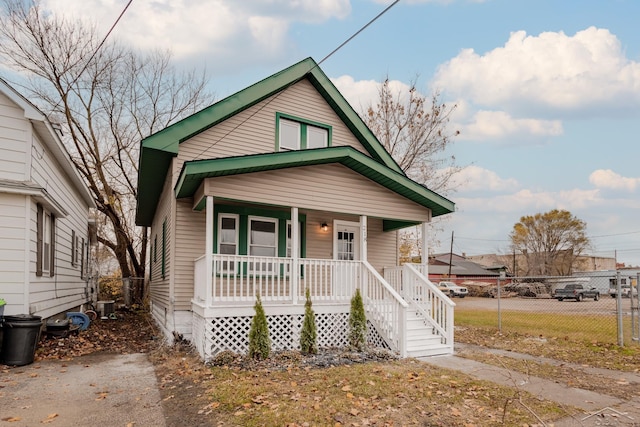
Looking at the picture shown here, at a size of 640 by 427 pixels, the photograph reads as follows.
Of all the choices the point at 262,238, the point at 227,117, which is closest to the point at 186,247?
the point at 262,238

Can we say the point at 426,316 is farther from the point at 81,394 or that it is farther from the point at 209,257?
the point at 81,394

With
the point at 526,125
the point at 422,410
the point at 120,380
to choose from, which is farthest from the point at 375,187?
the point at 526,125

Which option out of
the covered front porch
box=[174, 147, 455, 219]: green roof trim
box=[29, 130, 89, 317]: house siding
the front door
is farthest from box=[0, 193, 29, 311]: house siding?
the front door

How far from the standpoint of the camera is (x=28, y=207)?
857 cm

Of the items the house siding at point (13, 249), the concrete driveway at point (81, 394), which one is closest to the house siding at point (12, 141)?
the house siding at point (13, 249)

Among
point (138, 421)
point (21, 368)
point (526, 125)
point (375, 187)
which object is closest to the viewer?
point (138, 421)

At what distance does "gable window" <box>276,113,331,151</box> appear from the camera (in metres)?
11.8

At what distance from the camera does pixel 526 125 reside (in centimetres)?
1948

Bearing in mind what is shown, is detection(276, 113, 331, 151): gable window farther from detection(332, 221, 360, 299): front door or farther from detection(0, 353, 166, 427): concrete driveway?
detection(0, 353, 166, 427): concrete driveway

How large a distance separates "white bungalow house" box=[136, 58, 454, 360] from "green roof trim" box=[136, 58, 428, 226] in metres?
0.03

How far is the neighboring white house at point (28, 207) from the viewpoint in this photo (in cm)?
832

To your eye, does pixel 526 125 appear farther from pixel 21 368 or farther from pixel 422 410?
pixel 21 368

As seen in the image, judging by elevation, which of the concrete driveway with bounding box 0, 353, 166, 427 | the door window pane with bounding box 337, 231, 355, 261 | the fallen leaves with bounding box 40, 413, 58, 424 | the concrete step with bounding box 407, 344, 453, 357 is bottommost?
the concrete step with bounding box 407, 344, 453, 357

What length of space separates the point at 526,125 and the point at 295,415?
18377mm
